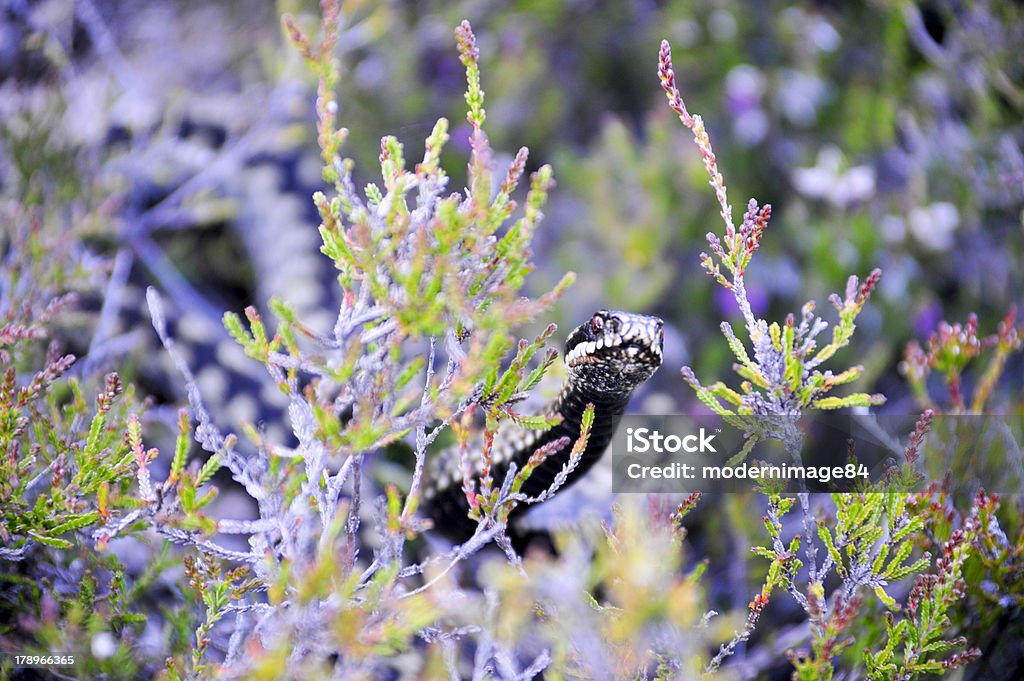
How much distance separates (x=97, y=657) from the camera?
167cm

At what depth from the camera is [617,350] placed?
1.58m

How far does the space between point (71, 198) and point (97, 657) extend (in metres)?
2.08

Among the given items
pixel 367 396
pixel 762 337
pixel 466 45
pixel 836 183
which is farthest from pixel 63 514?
pixel 836 183

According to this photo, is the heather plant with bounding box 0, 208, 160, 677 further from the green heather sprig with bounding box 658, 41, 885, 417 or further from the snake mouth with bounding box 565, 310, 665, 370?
the green heather sprig with bounding box 658, 41, 885, 417

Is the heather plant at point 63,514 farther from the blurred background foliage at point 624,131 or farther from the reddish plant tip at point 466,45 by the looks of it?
the blurred background foliage at point 624,131

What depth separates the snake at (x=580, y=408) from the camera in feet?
5.18

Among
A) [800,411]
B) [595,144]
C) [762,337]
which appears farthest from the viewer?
[595,144]

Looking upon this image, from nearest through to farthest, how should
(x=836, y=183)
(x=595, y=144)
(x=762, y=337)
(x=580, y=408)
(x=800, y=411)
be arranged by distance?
1. (x=762, y=337)
2. (x=800, y=411)
3. (x=580, y=408)
4. (x=836, y=183)
5. (x=595, y=144)

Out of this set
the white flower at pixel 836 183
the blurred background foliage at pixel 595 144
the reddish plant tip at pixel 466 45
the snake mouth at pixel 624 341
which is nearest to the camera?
the reddish plant tip at pixel 466 45

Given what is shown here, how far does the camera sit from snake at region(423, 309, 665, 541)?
5.18 feet

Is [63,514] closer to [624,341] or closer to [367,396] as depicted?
[367,396]

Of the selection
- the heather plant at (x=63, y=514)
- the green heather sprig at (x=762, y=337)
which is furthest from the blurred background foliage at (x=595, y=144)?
the green heather sprig at (x=762, y=337)

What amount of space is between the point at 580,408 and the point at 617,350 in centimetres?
26

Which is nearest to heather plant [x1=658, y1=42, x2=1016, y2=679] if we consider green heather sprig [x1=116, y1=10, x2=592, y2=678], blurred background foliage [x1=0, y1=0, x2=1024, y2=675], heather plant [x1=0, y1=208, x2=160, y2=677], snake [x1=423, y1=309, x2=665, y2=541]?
snake [x1=423, y1=309, x2=665, y2=541]
